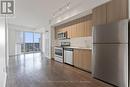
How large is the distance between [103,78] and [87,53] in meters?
1.54

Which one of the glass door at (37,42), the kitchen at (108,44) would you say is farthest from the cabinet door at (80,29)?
the glass door at (37,42)

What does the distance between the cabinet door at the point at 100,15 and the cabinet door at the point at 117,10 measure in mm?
167

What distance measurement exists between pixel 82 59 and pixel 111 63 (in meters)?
2.12

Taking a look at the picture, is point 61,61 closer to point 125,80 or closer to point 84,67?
point 84,67

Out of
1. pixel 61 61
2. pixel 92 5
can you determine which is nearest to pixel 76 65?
pixel 61 61

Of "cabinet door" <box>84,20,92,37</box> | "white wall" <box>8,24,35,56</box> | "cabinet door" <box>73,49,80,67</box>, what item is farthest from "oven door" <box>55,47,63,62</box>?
"white wall" <box>8,24,35,56</box>

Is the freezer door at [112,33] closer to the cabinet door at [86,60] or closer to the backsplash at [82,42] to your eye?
the cabinet door at [86,60]

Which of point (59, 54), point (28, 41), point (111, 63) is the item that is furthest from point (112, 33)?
point (28, 41)

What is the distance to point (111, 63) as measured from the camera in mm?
3912

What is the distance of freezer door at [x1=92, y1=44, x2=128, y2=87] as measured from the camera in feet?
11.7

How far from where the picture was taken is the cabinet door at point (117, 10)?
146 inches

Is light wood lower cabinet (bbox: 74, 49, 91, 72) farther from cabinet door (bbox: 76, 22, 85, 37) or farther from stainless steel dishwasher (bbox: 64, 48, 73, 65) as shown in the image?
cabinet door (bbox: 76, 22, 85, 37)

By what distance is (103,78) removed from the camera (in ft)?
13.8

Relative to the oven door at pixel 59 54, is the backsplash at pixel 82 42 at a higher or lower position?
higher
